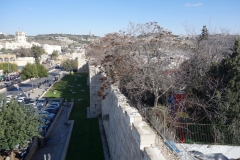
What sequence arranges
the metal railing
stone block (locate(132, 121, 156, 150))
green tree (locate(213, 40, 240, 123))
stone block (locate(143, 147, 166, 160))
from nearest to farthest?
stone block (locate(143, 147, 166, 160))
stone block (locate(132, 121, 156, 150))
the metal railing
green tree (locate(213, 40, 240, 123))

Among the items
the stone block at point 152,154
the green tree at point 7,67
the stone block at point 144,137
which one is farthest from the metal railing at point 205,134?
the green tree at point 7,67

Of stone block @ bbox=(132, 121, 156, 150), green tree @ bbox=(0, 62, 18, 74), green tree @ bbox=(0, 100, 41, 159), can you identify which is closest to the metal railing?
stone block @ bbox=(132, 121, 156, 150)

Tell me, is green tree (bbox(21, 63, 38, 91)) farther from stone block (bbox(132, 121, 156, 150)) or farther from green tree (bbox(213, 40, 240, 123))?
stone block (bbox(132, 121, 156, 150))

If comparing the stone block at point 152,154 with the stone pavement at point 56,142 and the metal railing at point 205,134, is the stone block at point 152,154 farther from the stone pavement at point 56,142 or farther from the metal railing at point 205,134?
the stone pavement at point 56,142

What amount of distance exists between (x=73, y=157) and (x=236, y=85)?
7593 mm

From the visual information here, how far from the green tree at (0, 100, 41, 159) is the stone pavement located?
1648mm

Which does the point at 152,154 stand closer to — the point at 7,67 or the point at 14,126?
the point at 14,126

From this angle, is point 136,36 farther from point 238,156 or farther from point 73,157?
point 238,156

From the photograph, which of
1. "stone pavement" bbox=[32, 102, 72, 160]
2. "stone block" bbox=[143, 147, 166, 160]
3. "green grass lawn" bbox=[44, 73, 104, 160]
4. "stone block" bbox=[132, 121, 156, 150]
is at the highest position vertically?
"stone block" bbox=[132, 121, 156, 150]

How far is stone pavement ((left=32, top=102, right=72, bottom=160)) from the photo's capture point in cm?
1105

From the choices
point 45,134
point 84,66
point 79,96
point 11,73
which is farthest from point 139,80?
point 11,73

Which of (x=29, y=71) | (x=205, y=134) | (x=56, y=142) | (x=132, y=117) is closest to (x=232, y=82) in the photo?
(x=205, y=134)

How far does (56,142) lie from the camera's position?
12617 millimetres

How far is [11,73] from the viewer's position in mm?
44375
